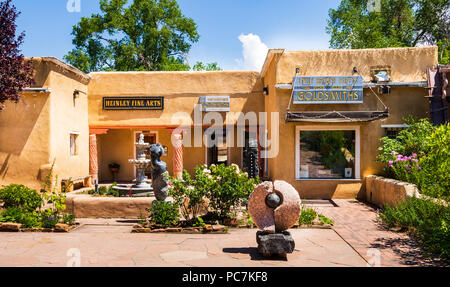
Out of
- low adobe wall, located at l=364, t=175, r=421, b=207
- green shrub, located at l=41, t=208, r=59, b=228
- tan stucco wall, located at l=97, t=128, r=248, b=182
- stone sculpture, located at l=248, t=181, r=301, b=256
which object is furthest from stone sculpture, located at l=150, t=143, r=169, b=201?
tan stucco wall, located at l=97, t=128, r=248, b=182

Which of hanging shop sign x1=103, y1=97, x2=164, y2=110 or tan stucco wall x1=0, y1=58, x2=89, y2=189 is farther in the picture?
hanging shop sign x1=103, y1=97, x2=164, y2=110

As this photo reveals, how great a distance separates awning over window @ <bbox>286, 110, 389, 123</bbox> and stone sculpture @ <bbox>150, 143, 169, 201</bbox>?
4.57 m

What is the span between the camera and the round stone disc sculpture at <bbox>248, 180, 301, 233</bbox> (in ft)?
18.8

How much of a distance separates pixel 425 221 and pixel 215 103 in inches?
367

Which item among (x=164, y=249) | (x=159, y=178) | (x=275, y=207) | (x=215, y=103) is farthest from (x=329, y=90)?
(x=164, y=249)

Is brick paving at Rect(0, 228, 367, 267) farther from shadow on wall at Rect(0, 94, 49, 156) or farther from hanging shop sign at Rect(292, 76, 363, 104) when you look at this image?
shadow on wall at Rect(0, 94, 49, 156)

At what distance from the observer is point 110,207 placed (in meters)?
8.58

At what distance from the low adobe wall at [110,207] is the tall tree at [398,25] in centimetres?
2058

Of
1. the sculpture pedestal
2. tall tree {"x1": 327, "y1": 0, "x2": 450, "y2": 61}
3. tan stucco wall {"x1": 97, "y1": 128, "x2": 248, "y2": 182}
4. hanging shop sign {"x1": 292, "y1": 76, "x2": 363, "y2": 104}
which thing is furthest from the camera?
tall tree {"x1": 327, "y1": 0, "x2": 450, "y2": 61}

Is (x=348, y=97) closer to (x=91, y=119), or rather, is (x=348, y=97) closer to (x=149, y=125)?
(x=149, y=125)

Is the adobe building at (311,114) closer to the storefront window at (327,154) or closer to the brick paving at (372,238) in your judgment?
the storefront window at (327,154)

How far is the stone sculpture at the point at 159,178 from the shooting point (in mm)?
8070

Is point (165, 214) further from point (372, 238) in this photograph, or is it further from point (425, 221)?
point (425, 221)
